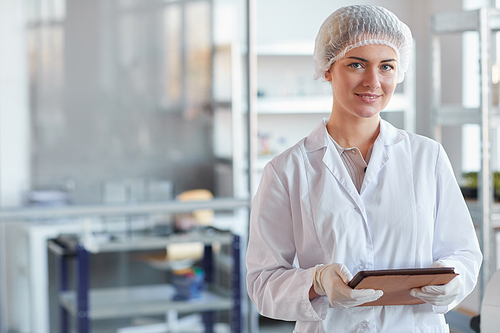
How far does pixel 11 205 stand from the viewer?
8.43 ft

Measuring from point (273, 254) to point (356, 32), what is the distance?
53cm

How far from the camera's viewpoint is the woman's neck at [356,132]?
135cm

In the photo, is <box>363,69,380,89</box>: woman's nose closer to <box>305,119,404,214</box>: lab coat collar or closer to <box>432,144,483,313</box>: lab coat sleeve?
<box>305,119,404,214</box>: lab coat collar

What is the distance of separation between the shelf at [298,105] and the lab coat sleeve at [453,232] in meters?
1.77

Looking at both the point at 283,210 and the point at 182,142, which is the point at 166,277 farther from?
the point at 283,210

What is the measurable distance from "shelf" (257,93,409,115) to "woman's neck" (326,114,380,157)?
1.71 metres

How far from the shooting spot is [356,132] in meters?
1.36

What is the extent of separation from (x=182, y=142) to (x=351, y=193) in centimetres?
161

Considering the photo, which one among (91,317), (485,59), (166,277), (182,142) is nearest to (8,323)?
(91,317)

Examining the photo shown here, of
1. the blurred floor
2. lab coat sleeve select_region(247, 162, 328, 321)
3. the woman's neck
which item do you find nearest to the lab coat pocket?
lab coat sleeve select_region(247, 162, 328, 321)

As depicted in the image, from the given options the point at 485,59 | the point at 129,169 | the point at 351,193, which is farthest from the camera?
the point at 129,169

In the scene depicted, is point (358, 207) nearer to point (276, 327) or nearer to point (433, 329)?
point (433, 329)

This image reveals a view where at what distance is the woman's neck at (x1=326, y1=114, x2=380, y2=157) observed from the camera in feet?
4.44

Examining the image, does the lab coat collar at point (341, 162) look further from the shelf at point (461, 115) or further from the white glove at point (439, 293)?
the shelf at point (461, 115)
